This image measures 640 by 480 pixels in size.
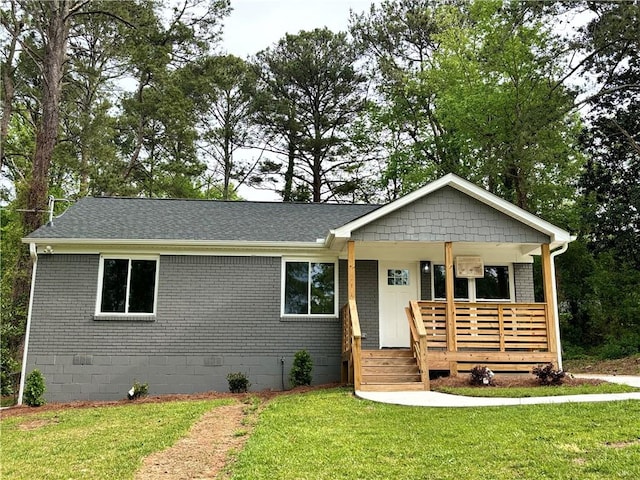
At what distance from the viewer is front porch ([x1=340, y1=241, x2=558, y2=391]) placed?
388 inches

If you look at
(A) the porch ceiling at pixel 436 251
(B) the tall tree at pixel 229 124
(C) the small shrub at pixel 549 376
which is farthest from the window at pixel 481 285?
(B) the tall tree at pixel 229 124

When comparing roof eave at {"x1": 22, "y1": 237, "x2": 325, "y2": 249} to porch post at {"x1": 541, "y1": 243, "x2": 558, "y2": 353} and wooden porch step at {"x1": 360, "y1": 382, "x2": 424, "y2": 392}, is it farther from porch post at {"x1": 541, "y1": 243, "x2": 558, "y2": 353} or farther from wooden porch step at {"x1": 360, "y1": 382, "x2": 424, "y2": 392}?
porch post at {"x1": 541, "y1": 243, "x2": 558, "y2": 353}

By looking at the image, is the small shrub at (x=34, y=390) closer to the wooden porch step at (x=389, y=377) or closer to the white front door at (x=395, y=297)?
the wooden porch step at (x=389, y=377)

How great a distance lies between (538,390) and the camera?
858cm

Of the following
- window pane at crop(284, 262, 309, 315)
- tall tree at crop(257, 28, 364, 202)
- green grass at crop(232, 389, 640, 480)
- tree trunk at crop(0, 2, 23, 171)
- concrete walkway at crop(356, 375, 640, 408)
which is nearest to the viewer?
green grass at crop(232, 389, 640, 480)

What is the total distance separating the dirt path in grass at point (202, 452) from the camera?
5.23 m

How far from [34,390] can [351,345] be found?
6243mm

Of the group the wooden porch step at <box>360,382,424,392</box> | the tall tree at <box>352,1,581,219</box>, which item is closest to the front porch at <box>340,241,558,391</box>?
the wooden porch step at <box>360,382,424,392</box>

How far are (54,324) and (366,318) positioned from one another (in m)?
6.62

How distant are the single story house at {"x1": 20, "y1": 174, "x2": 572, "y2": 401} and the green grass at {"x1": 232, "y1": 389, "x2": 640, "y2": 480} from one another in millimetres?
3113

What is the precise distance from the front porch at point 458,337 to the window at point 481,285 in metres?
1.62

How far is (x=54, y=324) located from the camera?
37.1ft

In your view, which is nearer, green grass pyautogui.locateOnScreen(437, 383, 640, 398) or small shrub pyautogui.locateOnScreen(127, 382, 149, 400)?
green grass pyautogui.locateOnScreen(437, 383, 640, 398)

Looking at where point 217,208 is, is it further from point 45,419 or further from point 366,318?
point 45,419
